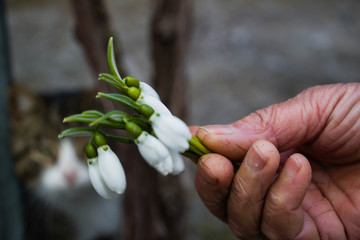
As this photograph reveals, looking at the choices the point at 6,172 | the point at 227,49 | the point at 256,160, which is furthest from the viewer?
the point at 227,49

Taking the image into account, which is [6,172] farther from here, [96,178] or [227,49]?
[227,49]

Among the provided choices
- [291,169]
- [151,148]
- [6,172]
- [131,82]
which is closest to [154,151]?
[151,148]

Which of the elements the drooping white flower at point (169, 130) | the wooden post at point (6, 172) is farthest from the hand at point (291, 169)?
the wooden post at point (6, 172)

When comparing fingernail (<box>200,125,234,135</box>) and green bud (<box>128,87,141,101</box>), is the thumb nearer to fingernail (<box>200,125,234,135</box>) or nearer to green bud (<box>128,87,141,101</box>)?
fingernail (<box>200,125,234,135</box>)

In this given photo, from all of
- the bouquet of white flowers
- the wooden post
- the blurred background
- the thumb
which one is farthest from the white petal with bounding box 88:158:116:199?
the blurred background

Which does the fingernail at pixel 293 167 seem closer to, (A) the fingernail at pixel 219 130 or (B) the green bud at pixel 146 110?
(A) the fingernail at pixel 219 130
